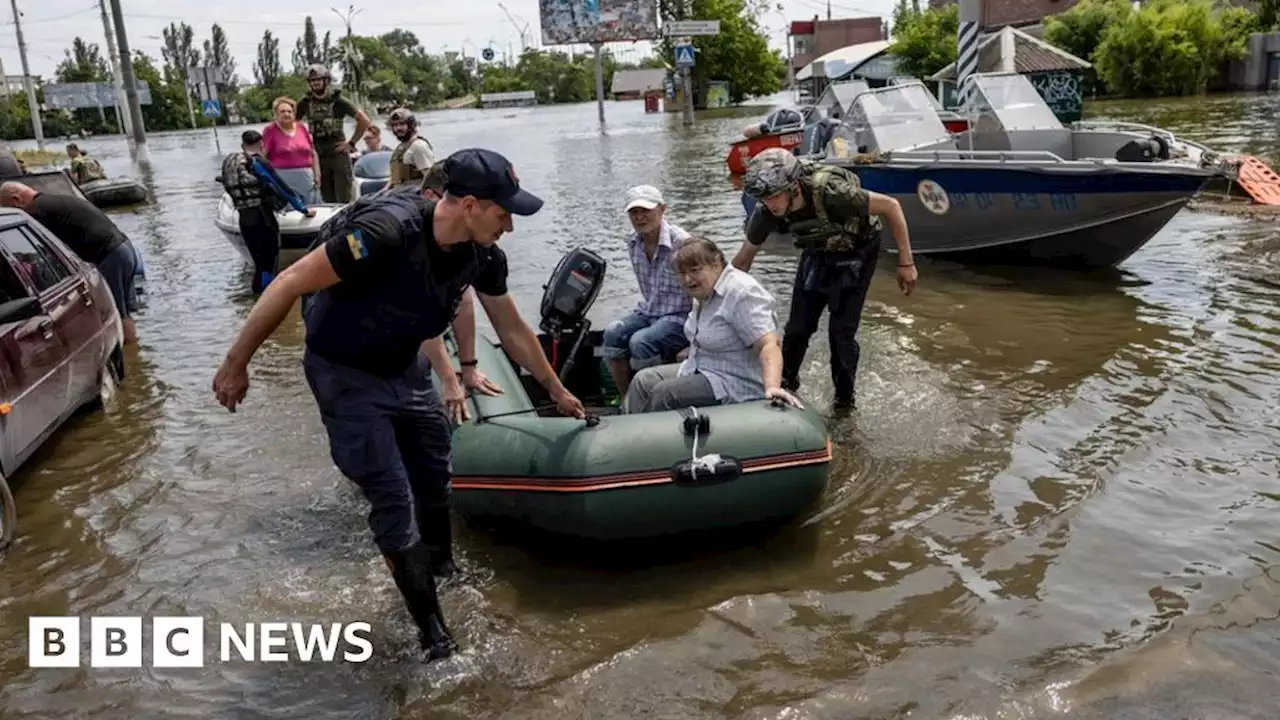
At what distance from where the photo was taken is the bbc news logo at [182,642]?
384 centimetres

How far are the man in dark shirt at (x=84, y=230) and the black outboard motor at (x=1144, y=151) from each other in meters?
8.61

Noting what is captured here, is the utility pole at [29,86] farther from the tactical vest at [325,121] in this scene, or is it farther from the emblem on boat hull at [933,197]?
the emblem on boat hull at [933,197]

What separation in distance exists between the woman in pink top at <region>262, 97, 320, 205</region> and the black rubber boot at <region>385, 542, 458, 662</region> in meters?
7.99

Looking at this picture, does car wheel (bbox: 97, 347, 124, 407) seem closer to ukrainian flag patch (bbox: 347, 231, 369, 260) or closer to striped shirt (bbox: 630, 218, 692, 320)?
striped shirt (bbox: 630, 218, 692, 320)

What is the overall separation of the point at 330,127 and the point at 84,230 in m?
4.12

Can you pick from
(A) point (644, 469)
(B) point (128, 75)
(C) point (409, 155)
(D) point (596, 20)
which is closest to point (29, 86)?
(B) point (128, 75)

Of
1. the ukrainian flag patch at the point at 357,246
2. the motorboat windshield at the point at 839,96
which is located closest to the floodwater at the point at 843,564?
the ukrainian flag patch at the point at 357,246

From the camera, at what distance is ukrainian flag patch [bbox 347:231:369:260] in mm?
3020

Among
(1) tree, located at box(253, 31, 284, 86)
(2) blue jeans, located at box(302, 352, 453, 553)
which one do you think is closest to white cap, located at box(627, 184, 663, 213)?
(2) blue jeans, located at box(302, 352, 453, 553)

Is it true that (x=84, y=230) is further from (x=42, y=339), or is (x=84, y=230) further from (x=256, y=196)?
(x=42, y=339)

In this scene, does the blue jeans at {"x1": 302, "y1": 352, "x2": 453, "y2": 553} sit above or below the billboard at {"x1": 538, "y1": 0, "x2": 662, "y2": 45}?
below

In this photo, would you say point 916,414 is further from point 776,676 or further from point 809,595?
point 776,676

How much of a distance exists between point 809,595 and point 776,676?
60 cm

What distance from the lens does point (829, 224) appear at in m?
5.55
